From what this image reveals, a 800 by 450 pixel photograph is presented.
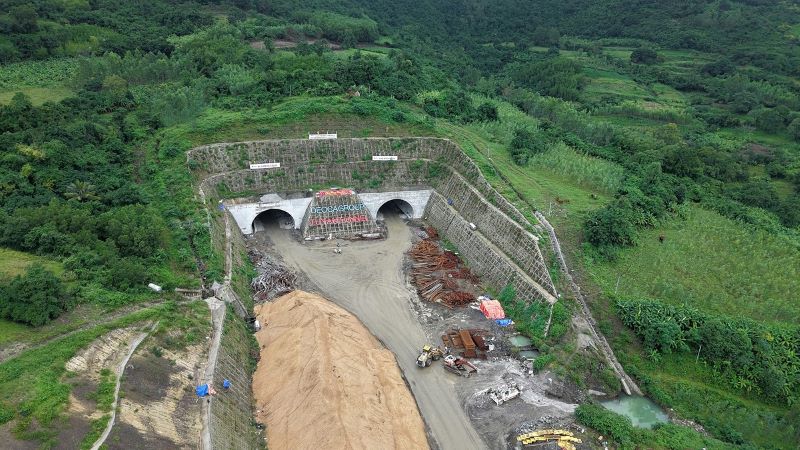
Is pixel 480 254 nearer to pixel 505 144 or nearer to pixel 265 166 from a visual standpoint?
pixel 505 144

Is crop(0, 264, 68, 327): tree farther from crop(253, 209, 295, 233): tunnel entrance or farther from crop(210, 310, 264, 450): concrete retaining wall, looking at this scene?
crop(253, 209, 295, 233): tunnel entrance

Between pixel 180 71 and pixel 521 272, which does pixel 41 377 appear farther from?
pixel 180 71

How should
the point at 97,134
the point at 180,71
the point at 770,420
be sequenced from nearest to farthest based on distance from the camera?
the point at 770,420, the point at 97,134, the point at 180,71

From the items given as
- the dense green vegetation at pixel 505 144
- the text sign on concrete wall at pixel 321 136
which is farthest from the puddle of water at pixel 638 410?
the text sign on concrete wall at pixel 321 136

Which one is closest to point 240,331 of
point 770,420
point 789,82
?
point 770,420

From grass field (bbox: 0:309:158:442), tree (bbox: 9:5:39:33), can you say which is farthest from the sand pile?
tree (bbox: 9:5:39:33)

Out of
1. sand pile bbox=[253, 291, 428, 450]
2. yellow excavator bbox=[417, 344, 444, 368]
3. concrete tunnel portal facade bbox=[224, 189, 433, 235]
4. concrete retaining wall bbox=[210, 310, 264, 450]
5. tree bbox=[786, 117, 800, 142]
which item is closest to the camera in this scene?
concrete retaining wall bbox=[210, 310, 264, 450]
